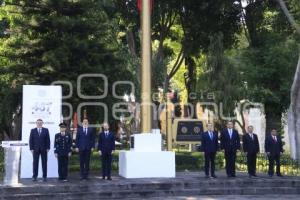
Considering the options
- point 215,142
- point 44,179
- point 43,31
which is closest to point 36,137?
point 44,179

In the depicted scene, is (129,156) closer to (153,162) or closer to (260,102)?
(153,162)

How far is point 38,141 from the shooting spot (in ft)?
54.2

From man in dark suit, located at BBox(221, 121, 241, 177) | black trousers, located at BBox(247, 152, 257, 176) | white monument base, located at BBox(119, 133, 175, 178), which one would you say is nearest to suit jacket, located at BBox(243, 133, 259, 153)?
black trousers, located at BBox(247, 152, 257, 176)

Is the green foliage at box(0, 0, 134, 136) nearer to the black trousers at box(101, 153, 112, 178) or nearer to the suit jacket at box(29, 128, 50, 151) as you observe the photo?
the suit jacket at box(29, 128, 50, 151)

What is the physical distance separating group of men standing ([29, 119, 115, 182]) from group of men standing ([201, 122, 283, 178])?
3.13 meters

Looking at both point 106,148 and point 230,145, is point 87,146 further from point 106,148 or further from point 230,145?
point 230,145

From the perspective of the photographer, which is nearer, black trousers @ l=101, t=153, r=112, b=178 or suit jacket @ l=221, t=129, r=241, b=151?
black trousers @ l=101, t=153, r=112, b=178

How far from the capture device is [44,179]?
1650cm

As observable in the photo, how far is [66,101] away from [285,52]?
11992 mm

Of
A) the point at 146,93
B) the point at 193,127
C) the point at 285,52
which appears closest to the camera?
the point at 146,93

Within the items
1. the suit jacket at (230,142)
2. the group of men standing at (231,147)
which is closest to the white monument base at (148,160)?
the group of men standing at (231,147)

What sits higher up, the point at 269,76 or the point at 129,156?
the point at 269,76

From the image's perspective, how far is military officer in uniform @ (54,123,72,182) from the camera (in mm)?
16641

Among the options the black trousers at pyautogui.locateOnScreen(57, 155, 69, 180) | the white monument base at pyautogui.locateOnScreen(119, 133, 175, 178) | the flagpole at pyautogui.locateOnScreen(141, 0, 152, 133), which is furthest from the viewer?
the flagpole at pyautogui.locateOnScreen(141, 0, 152, 133)
